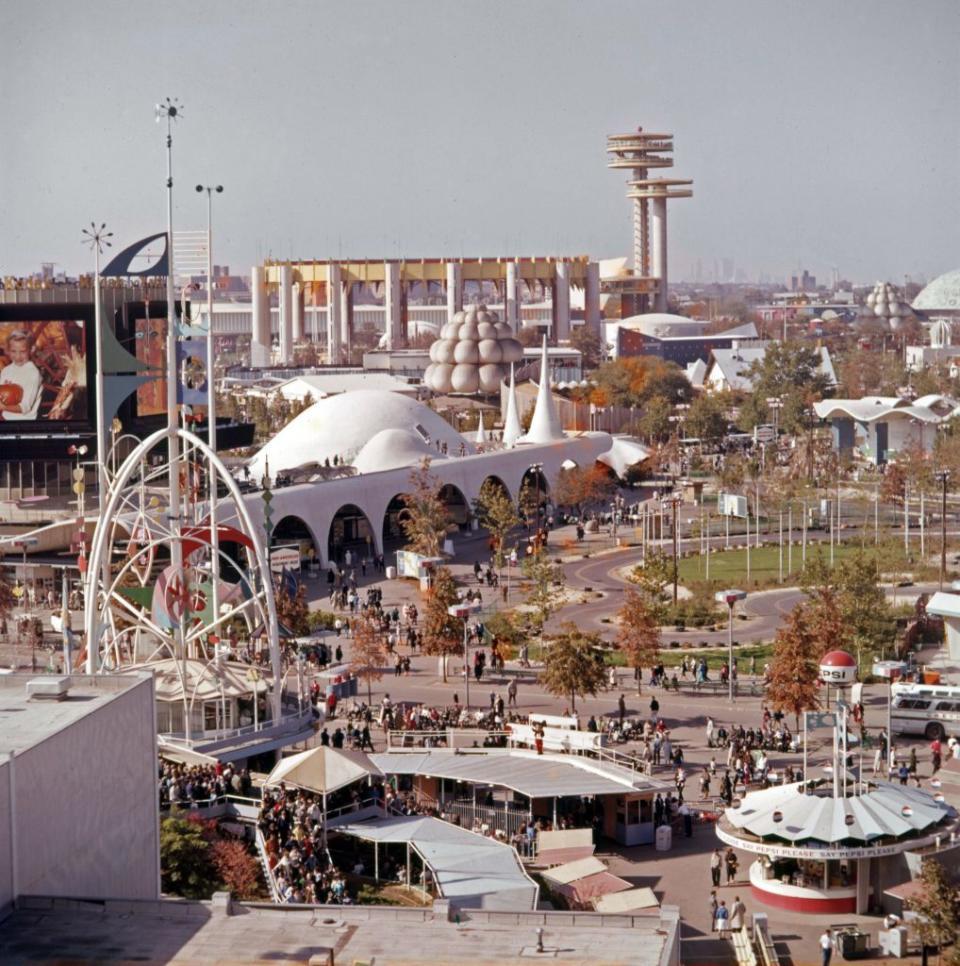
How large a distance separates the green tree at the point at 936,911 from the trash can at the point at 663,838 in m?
5.08

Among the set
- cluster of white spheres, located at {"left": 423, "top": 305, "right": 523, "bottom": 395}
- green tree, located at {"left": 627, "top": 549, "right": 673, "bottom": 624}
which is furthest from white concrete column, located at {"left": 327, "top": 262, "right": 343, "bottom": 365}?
green tree, located at {"left": 627, "top": 549, "right": 673, "bottom": 624}

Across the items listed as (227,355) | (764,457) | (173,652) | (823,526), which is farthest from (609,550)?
(227,355)

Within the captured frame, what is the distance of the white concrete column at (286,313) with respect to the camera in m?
118

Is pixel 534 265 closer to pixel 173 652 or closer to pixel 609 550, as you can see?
pixel 609 550

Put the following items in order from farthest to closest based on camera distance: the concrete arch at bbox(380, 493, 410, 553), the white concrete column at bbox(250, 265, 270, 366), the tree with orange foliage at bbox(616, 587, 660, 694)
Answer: the white concrete column at bbox(250, 265, 270, 366), the concrete arch at bbox(380, 493, 410, 553), the tree with orange foliage at bbox(616, 587, 660, 694)

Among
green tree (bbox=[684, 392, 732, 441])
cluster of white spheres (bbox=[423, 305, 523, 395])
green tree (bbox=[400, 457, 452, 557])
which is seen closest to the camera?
green tree (bbox=[400, 457, 452, 557])

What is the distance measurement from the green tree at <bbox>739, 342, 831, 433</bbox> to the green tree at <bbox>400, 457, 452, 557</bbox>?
2750 centimetres

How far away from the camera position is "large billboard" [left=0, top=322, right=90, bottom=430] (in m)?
52.6

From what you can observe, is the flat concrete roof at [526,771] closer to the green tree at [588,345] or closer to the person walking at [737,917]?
the person walking at [737,917]

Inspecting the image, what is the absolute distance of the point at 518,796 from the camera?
2706cm

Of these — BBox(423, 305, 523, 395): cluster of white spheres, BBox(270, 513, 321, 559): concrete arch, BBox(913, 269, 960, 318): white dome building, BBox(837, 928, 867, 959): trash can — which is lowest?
BBox(837, 928, 867, 959): trash can

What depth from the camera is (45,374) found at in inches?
2079

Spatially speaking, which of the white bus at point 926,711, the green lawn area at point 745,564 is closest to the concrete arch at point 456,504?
the green lawn area at point 745,564

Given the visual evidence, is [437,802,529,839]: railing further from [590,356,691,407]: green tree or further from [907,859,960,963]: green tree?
[590,356,691,407]: green tree
